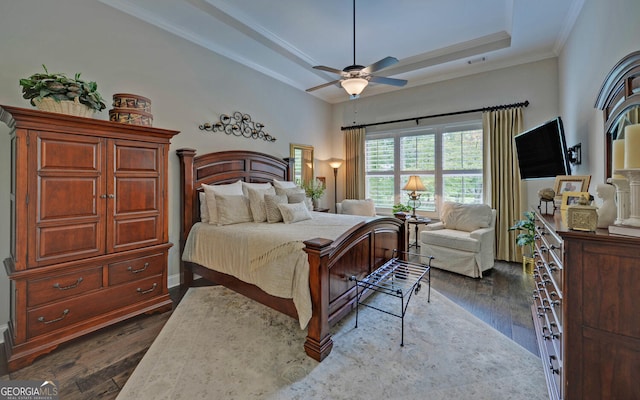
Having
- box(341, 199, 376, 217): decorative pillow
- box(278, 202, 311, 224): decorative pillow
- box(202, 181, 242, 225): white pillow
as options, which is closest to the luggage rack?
box(278, 202, 311, 224): decorative pillow

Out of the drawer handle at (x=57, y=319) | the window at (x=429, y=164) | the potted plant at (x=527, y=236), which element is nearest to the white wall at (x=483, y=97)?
the window at (x=429, y=164)

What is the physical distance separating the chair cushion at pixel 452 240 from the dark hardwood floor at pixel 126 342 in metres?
0.48

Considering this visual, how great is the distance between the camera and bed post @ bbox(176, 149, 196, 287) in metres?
3.44

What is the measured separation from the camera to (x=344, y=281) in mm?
2459

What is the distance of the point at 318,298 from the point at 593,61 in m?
3.20

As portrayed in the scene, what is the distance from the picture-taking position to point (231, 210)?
130 inches

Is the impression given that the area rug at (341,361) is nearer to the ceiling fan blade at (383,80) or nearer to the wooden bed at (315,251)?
the wooden bed at (315,251)

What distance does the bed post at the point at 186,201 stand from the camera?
3.44m

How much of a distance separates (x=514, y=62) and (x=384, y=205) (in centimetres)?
314

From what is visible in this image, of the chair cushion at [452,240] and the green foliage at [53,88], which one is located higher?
the green foliage at [53,88]

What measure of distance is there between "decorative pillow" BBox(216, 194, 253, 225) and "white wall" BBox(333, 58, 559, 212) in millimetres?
3444

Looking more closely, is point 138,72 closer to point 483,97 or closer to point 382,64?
point 382,64

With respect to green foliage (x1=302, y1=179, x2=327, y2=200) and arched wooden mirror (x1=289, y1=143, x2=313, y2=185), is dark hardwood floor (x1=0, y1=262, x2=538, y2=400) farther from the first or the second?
arched wooden mirror (x1=289, y1=143, x2=313, y2=185)

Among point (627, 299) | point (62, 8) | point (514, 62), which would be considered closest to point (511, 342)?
point (627, 299)
